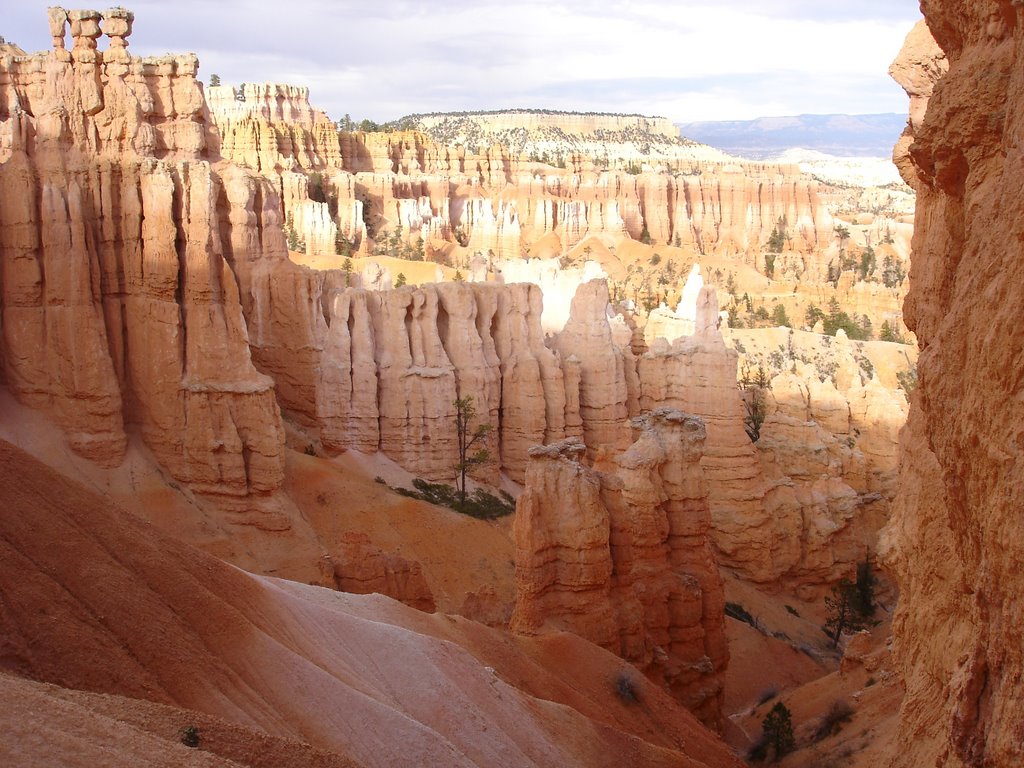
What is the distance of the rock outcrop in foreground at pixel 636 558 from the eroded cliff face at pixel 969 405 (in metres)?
8.27

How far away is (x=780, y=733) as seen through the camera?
17.2 meters

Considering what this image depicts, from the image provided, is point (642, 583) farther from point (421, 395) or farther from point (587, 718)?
point (421, 395)

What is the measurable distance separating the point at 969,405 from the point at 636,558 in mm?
13837

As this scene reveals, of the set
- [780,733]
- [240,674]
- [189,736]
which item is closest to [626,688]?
[780,733]

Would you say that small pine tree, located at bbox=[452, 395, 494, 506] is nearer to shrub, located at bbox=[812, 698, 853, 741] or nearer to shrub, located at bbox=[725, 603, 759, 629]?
shrub, located at bbox=[725, 603, 759, 629]

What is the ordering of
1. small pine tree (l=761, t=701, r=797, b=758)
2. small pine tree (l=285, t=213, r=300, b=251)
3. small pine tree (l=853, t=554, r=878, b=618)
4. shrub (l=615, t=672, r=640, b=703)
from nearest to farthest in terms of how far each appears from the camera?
shrub (l=615, t=672, r=640, b=703) < small pine tree (l=761, t=701, r=797, b=758) < small pine tree (l=853, t=554, r=878, b=618) < small pine tree (l=285, t=213, r=300, b=251)

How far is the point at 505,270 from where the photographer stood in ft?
131

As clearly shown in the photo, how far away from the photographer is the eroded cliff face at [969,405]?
19.9 feet

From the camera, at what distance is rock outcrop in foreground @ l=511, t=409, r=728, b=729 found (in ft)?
59.3

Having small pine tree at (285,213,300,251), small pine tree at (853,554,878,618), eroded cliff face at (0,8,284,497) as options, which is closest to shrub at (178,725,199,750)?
eroded cliff face at (0,8,284,497)

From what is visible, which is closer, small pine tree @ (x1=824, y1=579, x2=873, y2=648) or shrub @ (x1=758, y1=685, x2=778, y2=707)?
shrub @ (x1=758, y1=685, x2=778, y2=707)

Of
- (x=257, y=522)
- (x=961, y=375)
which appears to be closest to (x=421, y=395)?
(x=257, y=522)

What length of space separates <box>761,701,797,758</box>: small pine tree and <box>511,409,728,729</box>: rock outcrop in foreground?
1.80 m

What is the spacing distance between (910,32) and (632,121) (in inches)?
6756
